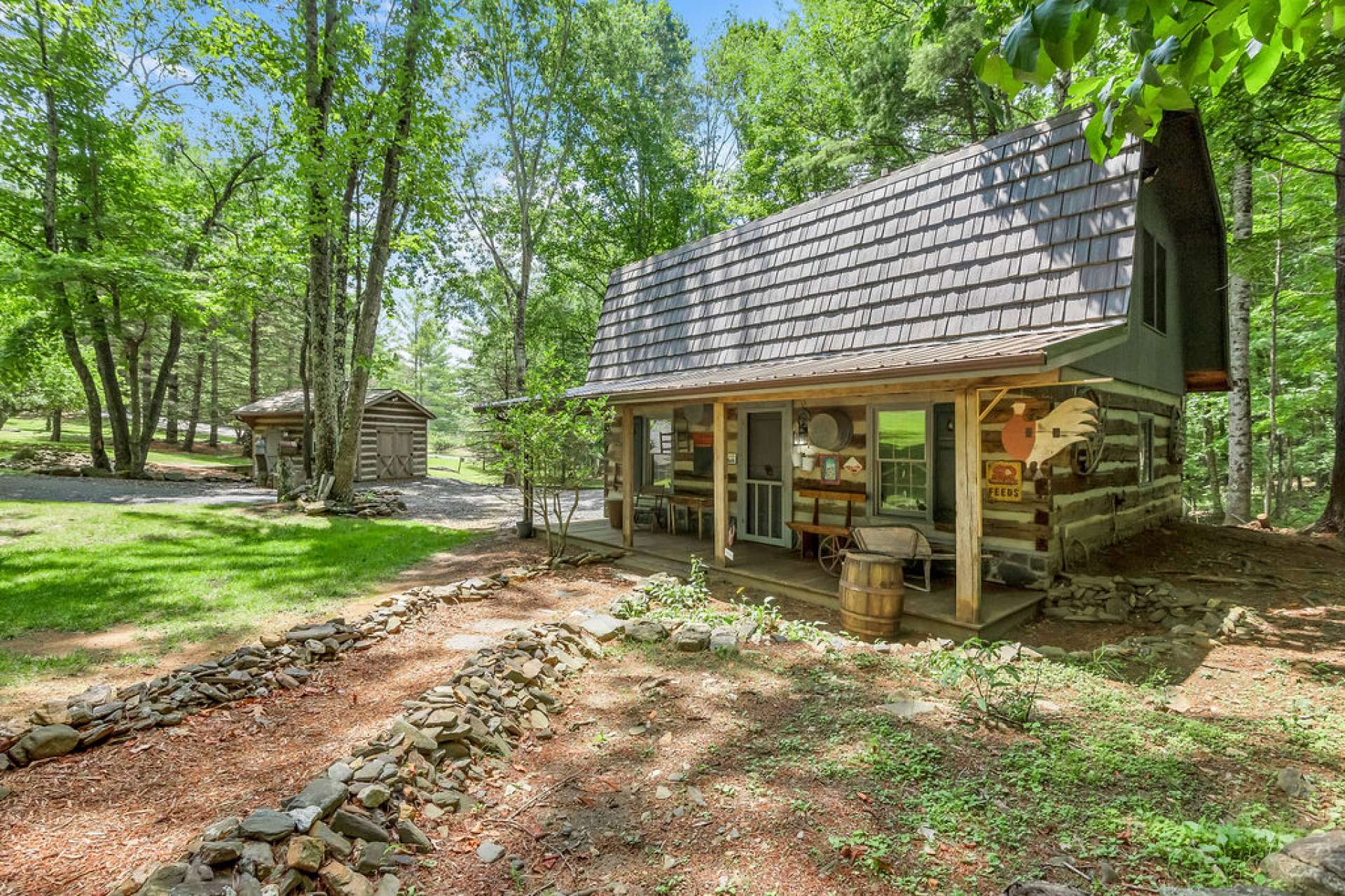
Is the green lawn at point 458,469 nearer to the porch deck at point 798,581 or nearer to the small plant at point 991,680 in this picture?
the porch deck at point 798,581

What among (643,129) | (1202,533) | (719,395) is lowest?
(1202,533)

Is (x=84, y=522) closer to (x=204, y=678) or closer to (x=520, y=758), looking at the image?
(x=204, y=678)

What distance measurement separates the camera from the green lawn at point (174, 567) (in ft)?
17.4

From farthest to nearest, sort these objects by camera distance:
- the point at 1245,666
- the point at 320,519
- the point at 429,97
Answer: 1. the point at 429,97
2. the point at 320,519
3. the point at 1245,666

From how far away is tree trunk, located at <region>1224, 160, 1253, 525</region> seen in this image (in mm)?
9766

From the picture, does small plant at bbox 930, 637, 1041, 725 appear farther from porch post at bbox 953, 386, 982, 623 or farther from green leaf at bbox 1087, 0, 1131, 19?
green leaf at bbox 1087, 0, 1131, 19

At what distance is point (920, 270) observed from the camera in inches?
289

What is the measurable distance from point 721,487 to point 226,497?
1366cm

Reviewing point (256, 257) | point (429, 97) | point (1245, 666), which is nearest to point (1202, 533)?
point (1245, 666)

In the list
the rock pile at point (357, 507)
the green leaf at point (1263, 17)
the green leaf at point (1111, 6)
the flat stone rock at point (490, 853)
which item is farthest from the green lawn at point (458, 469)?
the green leaf at point (1263, 17)

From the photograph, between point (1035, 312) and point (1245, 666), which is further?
point (1035, 312)

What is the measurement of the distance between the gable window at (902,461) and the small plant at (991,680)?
2.49 meters

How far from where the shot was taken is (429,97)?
12.2m

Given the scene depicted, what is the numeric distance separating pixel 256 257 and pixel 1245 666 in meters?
17.1
